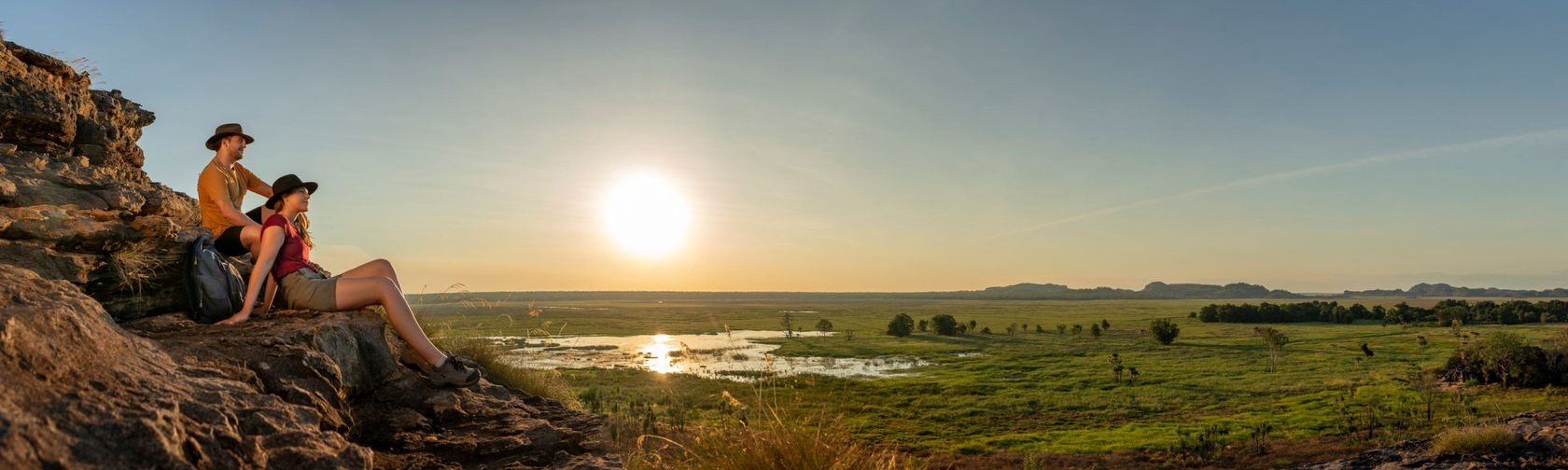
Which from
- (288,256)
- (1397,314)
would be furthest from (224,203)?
(1397,314)

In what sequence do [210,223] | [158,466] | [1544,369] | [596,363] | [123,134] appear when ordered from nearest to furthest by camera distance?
[158,466] → [210,223] → [123,134] → [1544,369] → [596,363]

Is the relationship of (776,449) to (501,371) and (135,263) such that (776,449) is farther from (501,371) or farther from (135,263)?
(501,371)

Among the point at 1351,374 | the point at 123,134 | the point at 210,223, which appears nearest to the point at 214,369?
the point at 210,223

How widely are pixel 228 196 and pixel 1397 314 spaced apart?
126 meters

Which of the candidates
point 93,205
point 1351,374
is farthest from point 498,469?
point 1351,374

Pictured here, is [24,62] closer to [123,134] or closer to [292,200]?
[123,134]

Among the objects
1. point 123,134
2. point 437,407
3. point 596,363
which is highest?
point 123,134

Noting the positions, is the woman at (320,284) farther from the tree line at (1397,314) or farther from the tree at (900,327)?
the tree line at (1397,314)

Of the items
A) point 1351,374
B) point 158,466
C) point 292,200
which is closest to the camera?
point 158,466

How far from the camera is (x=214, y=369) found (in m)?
4.70

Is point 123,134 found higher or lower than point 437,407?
higher

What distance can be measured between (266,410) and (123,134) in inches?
316

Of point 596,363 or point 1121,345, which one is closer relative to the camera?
point 596,363

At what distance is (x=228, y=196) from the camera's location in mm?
7473
